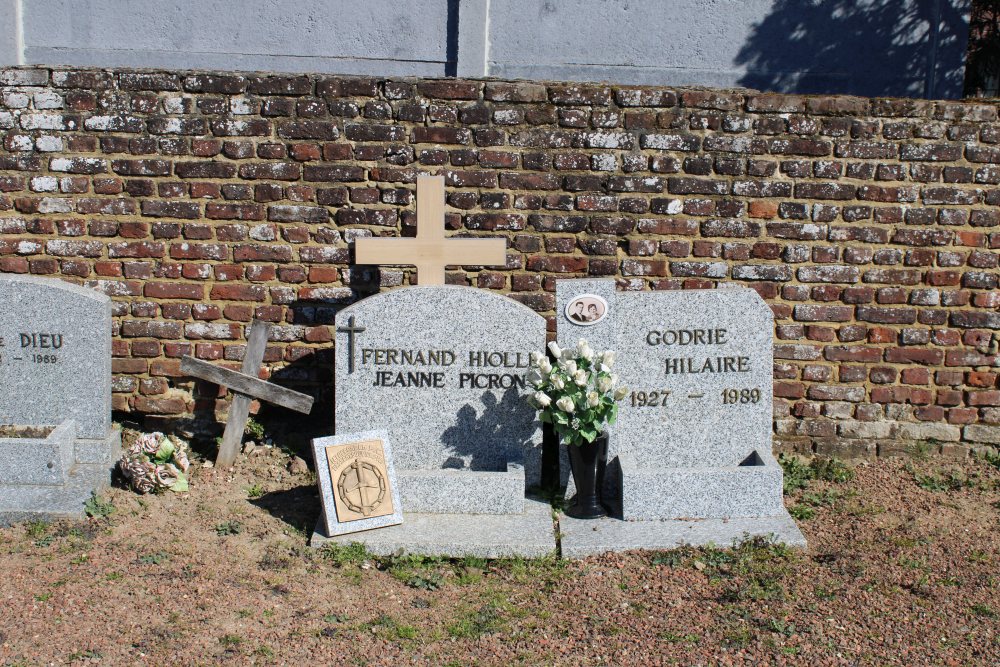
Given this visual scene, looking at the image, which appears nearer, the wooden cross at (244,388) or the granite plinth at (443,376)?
the granite plinth at (443,376)

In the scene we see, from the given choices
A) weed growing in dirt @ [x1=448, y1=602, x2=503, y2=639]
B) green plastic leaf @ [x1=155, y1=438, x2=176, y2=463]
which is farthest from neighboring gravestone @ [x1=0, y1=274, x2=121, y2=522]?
weed growing in dirt @ [x1=448, y1=602, x2=503, y2=639]

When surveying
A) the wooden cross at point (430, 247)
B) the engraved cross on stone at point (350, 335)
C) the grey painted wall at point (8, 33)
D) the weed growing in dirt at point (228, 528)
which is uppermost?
the grey painted wall at point (8, 33)

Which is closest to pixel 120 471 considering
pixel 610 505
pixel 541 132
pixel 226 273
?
pixel 226 273

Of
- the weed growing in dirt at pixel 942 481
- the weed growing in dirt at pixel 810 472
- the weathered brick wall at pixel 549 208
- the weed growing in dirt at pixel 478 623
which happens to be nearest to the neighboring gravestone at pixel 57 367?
the weathered brick wall at pixel 549 208

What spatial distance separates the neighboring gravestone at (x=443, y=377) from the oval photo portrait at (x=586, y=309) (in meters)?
0.17

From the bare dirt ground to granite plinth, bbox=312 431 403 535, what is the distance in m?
0.14

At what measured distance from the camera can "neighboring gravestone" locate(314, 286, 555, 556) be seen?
4820 millimetres

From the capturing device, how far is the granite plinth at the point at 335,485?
4.33m

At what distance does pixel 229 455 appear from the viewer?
5.19m

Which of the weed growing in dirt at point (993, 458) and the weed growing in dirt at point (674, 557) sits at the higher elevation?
the weed growing in dirt at point (993, 458)

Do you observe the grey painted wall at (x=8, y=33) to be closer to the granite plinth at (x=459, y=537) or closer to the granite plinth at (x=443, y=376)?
the granite plinth at (x=443, y=376)

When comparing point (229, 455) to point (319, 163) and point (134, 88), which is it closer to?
point (319, 163)

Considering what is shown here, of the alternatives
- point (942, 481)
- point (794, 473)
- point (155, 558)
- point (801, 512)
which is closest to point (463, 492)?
point (155, 558)

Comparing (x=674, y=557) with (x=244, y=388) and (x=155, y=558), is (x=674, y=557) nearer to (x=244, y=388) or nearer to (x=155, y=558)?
(x=155, y=558)
